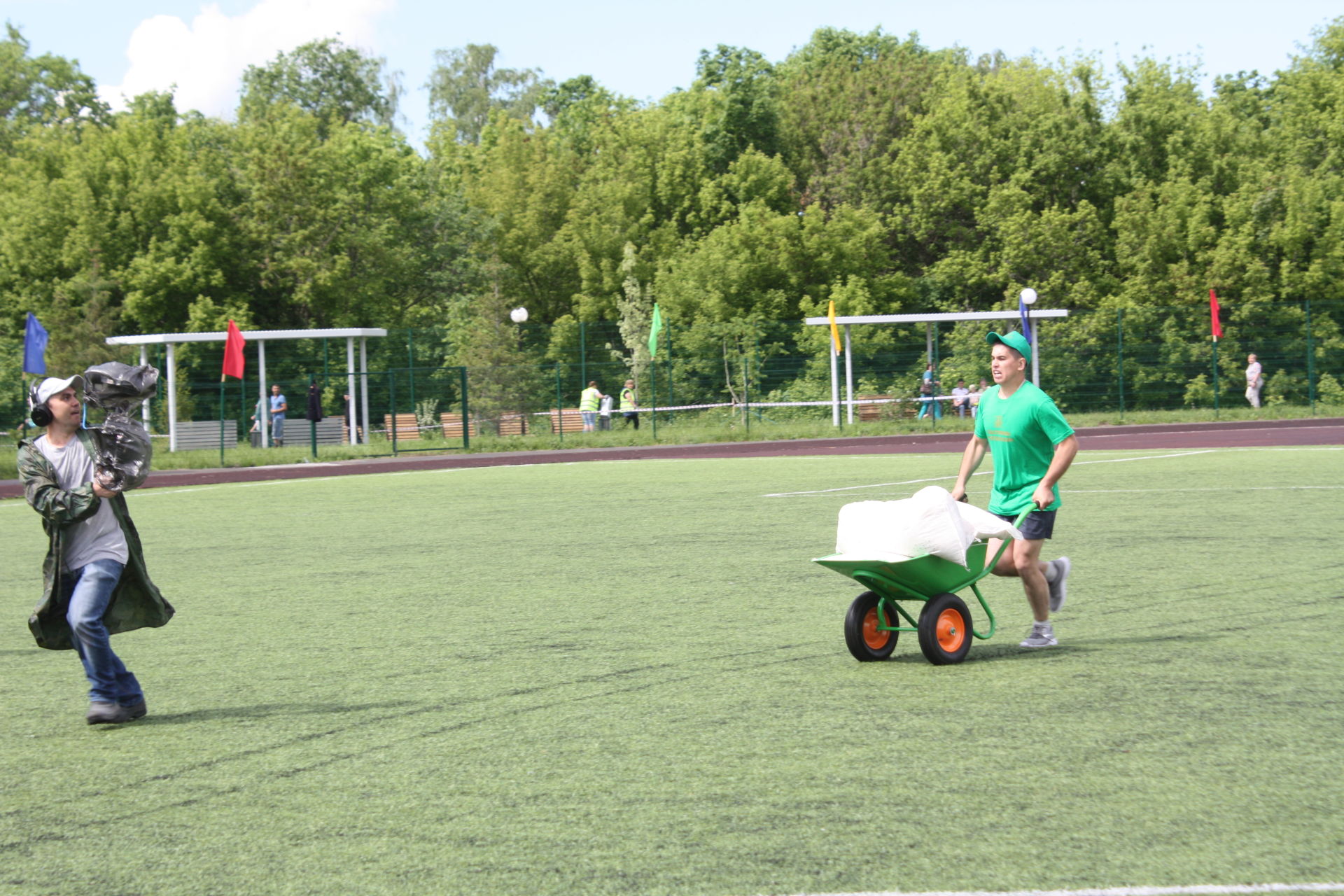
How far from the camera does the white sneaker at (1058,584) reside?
792 centimetres

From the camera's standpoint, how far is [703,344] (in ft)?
132

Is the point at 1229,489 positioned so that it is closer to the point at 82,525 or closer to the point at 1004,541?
the point at 1004,541

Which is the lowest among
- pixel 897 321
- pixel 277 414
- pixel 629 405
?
pixel 277 414

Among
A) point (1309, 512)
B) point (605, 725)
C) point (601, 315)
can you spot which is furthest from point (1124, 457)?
point (601, 315)

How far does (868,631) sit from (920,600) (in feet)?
1.20

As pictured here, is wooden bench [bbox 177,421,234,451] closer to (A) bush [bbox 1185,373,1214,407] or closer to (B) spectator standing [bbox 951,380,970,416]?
(B) spectator standing [bbox 951,380,970,416]

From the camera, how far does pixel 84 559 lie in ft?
21.0

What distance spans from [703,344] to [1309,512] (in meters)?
26.8

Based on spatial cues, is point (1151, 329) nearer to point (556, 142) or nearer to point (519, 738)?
point (556, 142)

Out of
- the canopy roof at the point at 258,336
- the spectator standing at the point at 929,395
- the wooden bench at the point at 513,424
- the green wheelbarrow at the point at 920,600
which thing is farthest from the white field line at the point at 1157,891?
the canopy roof at the point at 258,336

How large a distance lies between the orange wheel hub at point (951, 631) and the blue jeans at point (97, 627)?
3.87 metres

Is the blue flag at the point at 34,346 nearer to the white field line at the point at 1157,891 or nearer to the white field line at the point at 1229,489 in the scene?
the white field line at the point at 1229,489

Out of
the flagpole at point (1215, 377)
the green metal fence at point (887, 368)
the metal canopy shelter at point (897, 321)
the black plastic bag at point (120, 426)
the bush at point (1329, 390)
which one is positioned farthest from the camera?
the bush at point (1329, 390)

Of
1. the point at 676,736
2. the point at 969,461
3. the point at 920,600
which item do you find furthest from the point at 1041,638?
the point at 676,736
